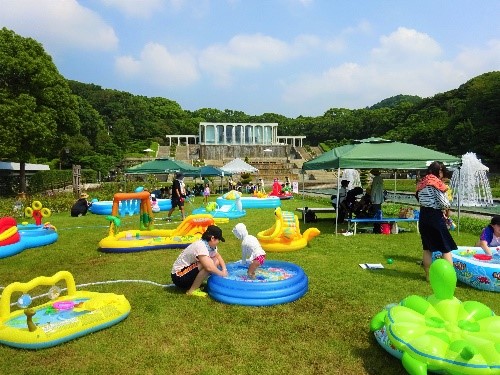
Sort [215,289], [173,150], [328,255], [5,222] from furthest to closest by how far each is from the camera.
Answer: [173,150] → [5,222] → [328,255] → [215,289]

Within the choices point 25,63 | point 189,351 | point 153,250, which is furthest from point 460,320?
point 25,63

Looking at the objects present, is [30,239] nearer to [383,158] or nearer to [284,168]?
[383,158]

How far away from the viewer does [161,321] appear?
16.5 feet

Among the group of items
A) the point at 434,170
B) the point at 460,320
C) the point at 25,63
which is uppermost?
the point at 25,63

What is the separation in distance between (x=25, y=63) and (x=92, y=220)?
14.6m

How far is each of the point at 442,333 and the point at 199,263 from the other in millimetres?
3359

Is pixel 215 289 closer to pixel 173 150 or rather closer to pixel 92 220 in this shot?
pixel 92 220

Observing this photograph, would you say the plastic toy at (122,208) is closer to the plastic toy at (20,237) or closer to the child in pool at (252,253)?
the plastic toy at (20,237)

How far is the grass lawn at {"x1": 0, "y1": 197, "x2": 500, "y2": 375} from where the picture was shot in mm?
3969

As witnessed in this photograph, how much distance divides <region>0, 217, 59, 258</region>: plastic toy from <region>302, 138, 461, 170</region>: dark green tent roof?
7.82 meters

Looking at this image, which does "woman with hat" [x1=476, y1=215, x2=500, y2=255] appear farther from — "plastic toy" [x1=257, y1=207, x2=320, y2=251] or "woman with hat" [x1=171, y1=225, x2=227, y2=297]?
"woman with hat" [x1=171, y1=225, x2=227, y2=297]

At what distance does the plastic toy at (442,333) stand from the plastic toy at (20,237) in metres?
8.33

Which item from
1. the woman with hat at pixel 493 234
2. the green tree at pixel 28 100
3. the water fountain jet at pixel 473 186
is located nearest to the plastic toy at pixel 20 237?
the woman with hat at pixel 493 234

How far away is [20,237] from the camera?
9.99 meters
